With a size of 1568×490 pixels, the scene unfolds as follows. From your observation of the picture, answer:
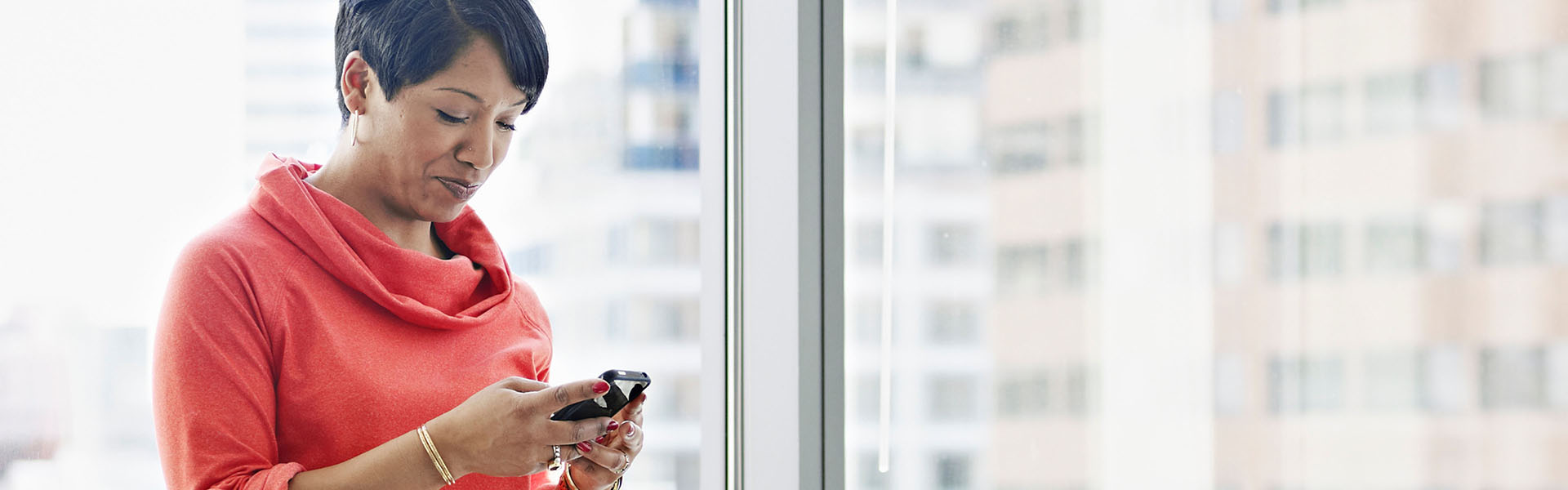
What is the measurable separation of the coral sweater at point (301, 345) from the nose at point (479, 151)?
0.40ft

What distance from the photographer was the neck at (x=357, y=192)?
3.73 feet

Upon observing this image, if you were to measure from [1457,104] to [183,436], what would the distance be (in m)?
1.15

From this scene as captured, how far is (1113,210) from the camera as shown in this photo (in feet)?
2.25

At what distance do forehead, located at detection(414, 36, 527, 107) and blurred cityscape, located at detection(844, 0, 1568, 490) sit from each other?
0.56m

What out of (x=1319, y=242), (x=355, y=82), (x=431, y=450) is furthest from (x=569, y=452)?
(x=1319, y=242)

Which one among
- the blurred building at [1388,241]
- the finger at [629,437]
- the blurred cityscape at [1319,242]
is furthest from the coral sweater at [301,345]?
the blurred building at [1388,241]

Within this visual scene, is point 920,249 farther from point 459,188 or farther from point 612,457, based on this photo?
point 459,188

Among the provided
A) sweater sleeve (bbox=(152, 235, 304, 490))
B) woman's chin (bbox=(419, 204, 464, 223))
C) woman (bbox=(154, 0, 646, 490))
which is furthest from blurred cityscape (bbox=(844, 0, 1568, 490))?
sweater sleeve (bbox=(152, 235, 304, 490))

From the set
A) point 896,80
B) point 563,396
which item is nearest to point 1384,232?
point 896,80

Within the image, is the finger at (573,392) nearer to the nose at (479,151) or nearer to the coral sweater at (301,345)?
the coral sweater at (301,345)

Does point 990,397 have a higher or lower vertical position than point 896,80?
lower

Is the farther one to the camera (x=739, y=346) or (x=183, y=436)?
(x=739, y=346)

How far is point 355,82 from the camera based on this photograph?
1151 mm

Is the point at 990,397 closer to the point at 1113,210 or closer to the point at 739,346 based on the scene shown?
the point at 1113,210
